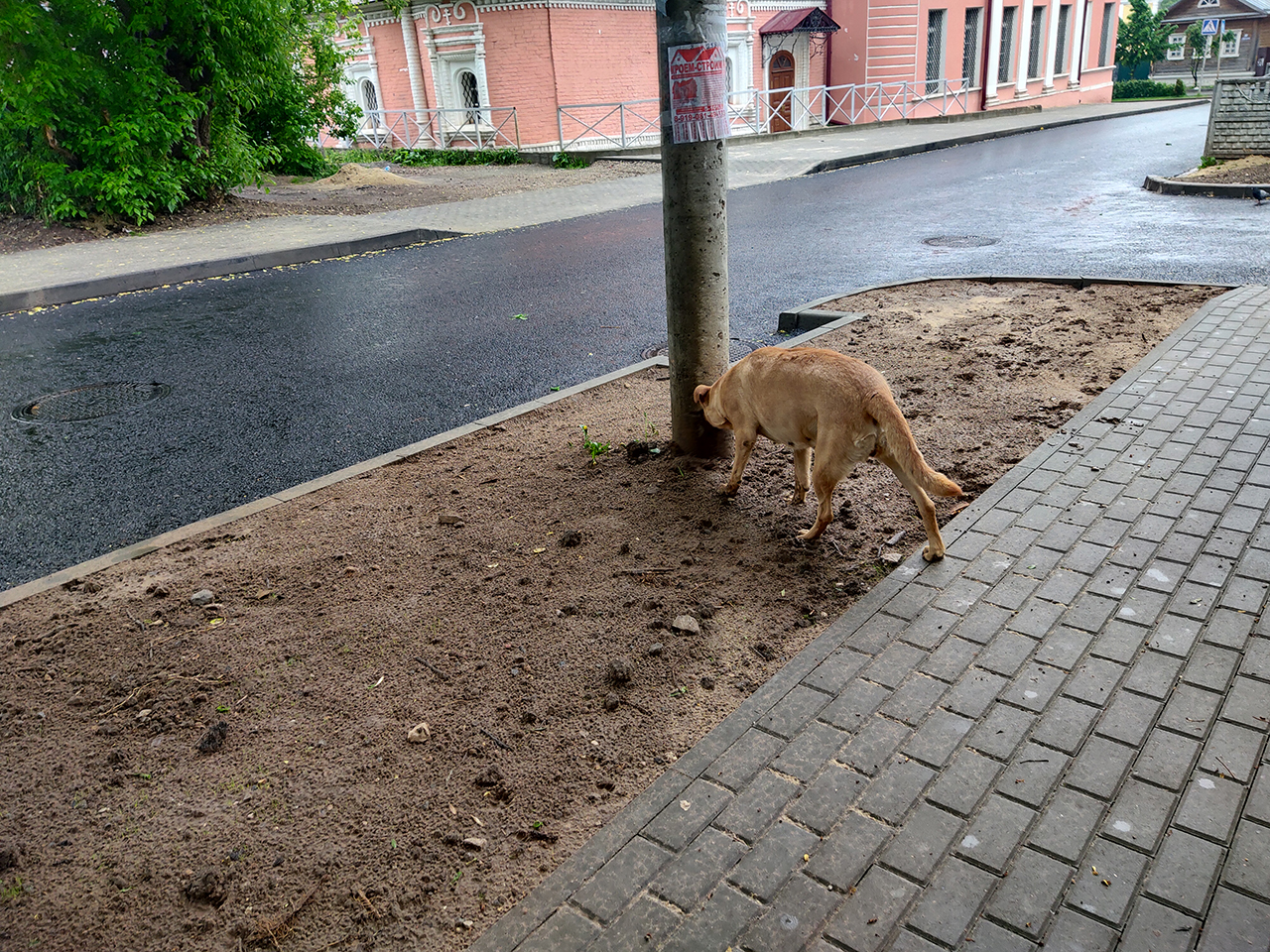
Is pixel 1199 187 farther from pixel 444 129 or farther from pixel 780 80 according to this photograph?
pixel 780 80

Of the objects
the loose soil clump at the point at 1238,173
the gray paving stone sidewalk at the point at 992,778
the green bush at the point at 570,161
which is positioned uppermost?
the green bush at the point at 570,161

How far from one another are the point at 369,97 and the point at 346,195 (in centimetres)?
2063

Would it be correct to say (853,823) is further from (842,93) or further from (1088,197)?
(842,93)

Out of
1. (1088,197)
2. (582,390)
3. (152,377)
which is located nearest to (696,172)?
(582,390)

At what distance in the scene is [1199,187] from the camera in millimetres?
13836

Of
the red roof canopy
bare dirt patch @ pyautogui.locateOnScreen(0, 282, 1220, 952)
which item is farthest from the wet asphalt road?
the red roof canopy

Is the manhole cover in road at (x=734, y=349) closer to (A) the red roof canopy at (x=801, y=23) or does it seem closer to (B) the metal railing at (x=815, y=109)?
(B) the metal railing at (x=815, y=109)

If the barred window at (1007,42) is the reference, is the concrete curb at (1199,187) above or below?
below

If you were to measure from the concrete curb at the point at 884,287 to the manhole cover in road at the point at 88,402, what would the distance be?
5.21 m

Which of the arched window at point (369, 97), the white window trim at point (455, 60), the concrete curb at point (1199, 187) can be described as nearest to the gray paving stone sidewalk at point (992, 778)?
the concrete curb at point (1199, 187)

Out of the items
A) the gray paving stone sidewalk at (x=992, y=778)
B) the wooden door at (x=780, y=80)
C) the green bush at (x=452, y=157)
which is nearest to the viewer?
the gray paving stone sidewalk at (x=992, y=778)

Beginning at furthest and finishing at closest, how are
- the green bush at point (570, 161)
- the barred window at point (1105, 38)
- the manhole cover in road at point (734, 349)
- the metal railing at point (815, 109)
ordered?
the barred window at point (1105, 38) → the metal railing at point (815, 109) → the green bush at point (570, 161) → the manhole cover in road at point (734, 349)

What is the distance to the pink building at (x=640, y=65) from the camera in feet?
97.2

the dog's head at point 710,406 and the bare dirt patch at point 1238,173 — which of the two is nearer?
the dog's head at point 710,406
